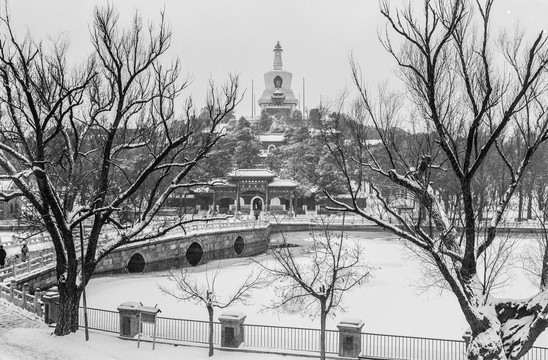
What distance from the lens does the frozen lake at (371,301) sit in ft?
70.2

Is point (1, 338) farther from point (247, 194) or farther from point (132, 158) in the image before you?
point (132, 158)

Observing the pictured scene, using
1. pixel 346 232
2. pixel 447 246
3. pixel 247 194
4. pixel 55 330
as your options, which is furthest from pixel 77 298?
pixel 247 194

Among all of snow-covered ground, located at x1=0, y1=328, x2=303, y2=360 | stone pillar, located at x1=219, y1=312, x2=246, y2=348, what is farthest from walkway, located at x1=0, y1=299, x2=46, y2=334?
stone pillar, located at x1=219, y1=312, x2=246, y2=348

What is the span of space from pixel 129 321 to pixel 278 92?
98.2 m

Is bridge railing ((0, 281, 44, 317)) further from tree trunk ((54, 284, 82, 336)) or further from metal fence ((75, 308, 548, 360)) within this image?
tree trunk ((54, 284, 82, 336))

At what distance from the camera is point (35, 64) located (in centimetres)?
1692

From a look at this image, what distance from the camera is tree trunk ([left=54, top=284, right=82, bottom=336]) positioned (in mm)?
16859

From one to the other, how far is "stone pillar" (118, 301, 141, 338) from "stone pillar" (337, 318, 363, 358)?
19.6 feet

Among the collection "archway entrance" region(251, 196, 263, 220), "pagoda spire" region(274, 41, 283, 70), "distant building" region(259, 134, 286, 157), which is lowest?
"archway entrance" region(251, 196, 263, 220)

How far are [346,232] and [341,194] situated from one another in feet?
31.2

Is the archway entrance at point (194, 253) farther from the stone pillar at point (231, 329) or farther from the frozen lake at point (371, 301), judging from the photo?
the stone pillar at point (231, 329)

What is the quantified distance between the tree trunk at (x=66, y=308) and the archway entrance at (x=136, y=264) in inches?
788

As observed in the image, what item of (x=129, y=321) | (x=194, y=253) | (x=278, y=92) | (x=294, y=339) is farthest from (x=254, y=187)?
(x=278, y=92)

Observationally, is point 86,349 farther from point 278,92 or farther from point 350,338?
point 278,92
